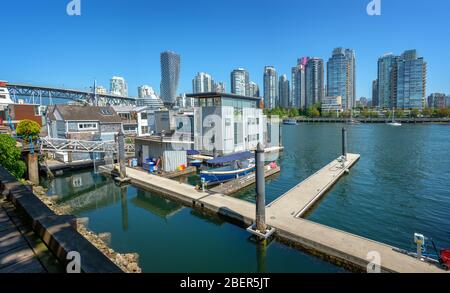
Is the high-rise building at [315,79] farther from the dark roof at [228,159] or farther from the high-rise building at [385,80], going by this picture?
the dark roof at [228,159]

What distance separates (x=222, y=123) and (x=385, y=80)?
18545cm

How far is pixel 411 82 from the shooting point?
488 ft

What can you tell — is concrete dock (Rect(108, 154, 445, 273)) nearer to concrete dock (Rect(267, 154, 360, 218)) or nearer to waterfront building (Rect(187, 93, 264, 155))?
concrete dock (Rect(267, 154, 360, 218))

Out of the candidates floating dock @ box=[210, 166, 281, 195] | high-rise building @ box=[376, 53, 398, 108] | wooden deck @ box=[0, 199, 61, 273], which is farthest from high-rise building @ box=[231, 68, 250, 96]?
wooden deck @ box=[0, 199, 61, 273]

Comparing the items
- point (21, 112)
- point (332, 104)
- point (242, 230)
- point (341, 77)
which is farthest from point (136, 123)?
point (341, 77)

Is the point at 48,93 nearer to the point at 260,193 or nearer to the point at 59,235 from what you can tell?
the point at 260,193

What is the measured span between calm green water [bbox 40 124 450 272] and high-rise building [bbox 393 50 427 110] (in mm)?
149261

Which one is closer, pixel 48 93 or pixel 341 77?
pixel 48 93

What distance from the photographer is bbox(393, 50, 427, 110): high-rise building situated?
146 meters

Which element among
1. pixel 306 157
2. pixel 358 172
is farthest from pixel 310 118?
pixel 358 172

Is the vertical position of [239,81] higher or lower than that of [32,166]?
higher

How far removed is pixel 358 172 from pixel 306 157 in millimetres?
10773
